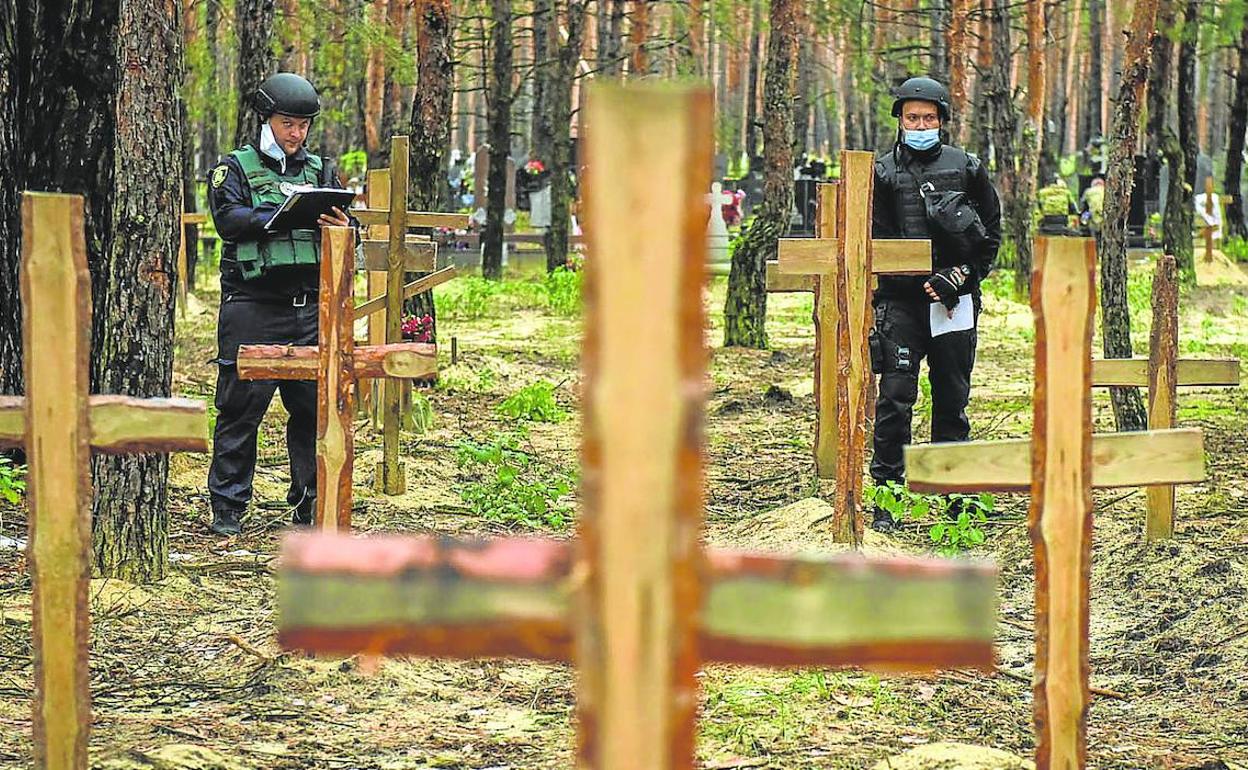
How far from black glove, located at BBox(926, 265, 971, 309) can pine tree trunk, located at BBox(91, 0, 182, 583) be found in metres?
2.91

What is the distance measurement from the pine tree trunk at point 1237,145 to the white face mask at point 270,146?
16.4 meters

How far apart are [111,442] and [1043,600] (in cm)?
162

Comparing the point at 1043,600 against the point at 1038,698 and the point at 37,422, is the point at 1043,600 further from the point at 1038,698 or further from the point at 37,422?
the point at 37,422

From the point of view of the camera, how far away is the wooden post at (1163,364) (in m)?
6.91

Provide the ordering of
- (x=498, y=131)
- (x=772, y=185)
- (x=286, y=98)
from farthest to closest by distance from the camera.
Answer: (x=498, y=131), (x=772, y=185), (x=286, y=98)

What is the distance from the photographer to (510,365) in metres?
13.7

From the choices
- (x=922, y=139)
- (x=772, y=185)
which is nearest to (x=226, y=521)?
(x=922, y=139)

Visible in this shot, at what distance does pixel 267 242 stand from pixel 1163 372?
3.44m

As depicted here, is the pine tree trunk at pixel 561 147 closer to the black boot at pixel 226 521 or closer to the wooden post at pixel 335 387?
the black boot at pixel 226 521

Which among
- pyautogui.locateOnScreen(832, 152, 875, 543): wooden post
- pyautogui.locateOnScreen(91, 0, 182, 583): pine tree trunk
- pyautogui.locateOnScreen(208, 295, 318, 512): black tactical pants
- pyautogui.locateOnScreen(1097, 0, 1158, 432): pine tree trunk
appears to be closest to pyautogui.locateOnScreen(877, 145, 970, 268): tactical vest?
pyautogui.locateOnScreen(832, 152, 875, 543): wooden post

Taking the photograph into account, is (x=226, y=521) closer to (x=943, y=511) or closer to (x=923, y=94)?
(x=943, y=511)

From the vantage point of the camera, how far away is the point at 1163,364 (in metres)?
6.91

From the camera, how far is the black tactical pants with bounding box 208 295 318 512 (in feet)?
23.9

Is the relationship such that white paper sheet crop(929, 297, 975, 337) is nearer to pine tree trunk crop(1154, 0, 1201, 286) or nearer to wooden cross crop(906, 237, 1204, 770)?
wooden cross crop(906, 237, 1204, 770)
